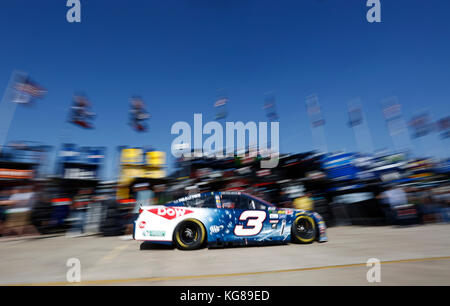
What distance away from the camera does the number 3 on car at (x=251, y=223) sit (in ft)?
17.5

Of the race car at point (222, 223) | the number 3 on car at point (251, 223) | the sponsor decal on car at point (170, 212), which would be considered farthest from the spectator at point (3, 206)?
the number 3 on car at point (251, 223)

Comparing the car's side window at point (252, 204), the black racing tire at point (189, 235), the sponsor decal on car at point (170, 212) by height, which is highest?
the car's side window at point (252, 204)

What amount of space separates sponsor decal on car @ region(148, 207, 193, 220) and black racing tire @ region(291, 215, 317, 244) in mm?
2300

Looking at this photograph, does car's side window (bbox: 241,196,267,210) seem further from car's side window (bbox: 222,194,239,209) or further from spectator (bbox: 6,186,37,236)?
spectator (bbox: 6,186,37,236)

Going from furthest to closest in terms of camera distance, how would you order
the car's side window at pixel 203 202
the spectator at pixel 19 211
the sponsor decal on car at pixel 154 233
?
the spectator at pixel 19 211 < the car's side window at pixel 203 202 < the sponsor decal on car at pixel 154 233

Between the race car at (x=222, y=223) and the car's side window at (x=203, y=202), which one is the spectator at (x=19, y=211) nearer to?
the race car at (x=222, y=223)

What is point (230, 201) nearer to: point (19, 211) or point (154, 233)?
point (154, 233)

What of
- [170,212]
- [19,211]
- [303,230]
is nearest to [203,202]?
[170,212]

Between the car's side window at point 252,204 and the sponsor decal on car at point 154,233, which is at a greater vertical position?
the car's side window at point 252,204

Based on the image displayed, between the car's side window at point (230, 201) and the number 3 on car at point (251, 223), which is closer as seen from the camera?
the number 3 on car at point (251, 223)

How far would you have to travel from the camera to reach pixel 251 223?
17.6 ft
